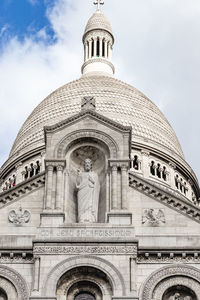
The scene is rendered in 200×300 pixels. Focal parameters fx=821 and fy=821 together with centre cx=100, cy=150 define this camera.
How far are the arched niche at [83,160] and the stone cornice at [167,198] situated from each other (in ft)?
3.72

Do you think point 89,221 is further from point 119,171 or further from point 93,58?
point 93,58

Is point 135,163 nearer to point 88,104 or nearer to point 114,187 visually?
point 88,104

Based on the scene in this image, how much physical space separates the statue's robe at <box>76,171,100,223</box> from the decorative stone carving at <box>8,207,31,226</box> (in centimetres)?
188

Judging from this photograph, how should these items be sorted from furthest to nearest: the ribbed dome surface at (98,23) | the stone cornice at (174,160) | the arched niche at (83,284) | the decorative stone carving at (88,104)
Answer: the ribbed dome surface at (98,23), the stone cornice at (174,160), the decorative stone carving at (88,104), the arched niche at (83,284)

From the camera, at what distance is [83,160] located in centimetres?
3123

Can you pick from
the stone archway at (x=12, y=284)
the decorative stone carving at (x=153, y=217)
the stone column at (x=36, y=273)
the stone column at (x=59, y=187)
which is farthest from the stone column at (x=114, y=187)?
the stone archway at (x=12, y=284)

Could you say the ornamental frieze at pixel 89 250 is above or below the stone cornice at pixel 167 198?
below

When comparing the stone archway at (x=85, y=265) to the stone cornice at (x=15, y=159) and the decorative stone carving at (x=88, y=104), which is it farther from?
the stone cornice at (x=15, y=159)

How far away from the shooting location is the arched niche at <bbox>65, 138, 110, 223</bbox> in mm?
29875

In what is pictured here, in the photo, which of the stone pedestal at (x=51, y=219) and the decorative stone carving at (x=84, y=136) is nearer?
the stone pedestal at (x=51, y=219)

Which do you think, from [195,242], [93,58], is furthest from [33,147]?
[195,242]

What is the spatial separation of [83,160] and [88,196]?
6.93 ft

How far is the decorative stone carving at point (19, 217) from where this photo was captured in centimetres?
2919

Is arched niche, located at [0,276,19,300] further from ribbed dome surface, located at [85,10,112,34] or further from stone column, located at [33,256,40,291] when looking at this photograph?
ribbed dome surface, located at [85,10,112,34]
